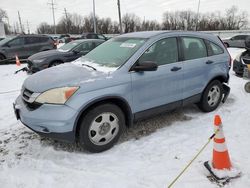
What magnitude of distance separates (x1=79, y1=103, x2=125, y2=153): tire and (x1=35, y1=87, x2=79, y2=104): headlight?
0.38 m

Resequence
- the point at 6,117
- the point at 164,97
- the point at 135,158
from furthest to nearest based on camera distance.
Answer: the point at 6,117 → the point at 164,97 → the point at 135,158

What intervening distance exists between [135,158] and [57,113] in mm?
1262

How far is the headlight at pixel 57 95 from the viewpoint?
3172mm

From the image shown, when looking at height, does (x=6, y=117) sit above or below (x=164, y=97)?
below

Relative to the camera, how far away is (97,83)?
11.0 ft

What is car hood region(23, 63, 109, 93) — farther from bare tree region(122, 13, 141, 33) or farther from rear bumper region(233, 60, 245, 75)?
bare tree region(122, 13, 141, 33)

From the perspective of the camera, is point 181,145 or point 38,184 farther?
point 181,145

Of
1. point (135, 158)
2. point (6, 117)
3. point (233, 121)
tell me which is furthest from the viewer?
point (6, 117)

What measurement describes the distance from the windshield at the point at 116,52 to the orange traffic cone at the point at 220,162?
171 cm

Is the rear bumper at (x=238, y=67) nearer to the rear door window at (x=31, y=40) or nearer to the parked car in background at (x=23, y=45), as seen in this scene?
the parked car in background at (x=23, y=45)

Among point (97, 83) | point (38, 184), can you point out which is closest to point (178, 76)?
point (97, 83)

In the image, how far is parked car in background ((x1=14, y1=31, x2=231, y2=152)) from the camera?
10.6 feet

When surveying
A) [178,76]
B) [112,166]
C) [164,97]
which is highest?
[178,76]

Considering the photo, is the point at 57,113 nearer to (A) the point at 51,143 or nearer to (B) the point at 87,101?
(B) the point at 87,101
